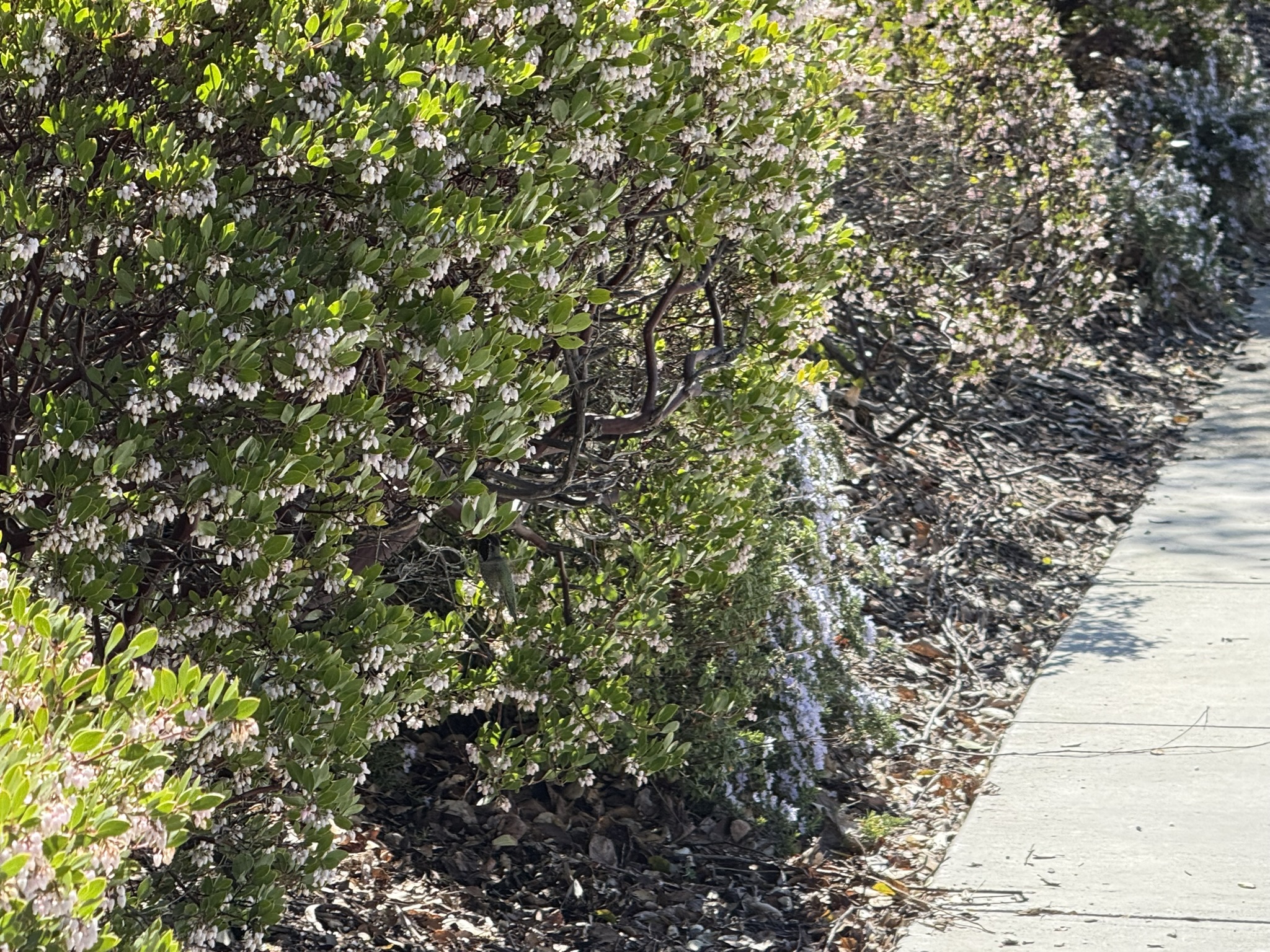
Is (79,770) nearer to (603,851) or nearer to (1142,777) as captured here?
(603,851)

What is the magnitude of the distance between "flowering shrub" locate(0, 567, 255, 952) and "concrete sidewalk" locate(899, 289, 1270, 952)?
227 centimetres

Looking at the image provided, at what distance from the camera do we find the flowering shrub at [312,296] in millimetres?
2510

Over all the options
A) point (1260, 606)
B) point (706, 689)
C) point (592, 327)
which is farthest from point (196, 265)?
point (1260, 606)

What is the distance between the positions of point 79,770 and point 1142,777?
352 cm

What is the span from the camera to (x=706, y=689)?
14.1 feet

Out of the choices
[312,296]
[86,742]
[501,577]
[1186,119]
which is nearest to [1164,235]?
[1186,119]

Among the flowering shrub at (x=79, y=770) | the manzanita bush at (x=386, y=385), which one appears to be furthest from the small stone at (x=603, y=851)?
the flowering shrub at (x=79, y=770)

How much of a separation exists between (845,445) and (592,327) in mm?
3305

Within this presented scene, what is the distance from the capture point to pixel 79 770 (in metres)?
1.84

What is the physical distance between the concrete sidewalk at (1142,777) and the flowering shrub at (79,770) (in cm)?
227

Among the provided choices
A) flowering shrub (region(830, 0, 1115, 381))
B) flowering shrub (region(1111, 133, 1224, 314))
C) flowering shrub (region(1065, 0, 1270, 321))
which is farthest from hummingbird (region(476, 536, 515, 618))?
flowering shrub (region(1065, 0, 1270, 321))

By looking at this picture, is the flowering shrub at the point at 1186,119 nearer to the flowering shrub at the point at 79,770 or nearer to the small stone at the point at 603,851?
the small stone at the point at 603,851

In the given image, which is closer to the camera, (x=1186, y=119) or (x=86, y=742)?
(x=86, y=742)

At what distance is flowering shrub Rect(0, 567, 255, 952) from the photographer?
1.68m
